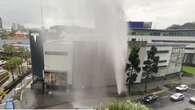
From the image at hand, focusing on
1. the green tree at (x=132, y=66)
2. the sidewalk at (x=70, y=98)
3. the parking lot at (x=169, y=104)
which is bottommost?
the parking lot at (x=169, y=104)

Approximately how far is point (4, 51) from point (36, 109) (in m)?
43.6

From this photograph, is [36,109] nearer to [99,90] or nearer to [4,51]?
[99,90]

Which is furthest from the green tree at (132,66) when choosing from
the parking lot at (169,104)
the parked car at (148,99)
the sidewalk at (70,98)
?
the parking lot at (169,104)

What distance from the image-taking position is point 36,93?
96.7ft

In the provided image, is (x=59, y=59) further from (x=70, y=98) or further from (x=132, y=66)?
(x=132, y=66)

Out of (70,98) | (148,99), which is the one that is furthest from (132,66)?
(70,98)

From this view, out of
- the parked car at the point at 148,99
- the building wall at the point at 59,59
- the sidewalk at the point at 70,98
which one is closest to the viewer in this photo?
the sidewalk at the point at 70,98

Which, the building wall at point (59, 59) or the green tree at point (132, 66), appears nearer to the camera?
the green tree at point (132, 66)

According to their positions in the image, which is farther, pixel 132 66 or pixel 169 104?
pixel 132 66

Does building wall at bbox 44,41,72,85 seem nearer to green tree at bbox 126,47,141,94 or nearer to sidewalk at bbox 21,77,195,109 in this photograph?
sidewalk at bbox 21,77,195,109

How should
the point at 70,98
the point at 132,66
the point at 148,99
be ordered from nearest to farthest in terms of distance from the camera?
the point at 148,99
the point at 70,98
the point at 132,66

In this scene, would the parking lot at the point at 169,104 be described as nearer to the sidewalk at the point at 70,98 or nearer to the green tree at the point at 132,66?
the sidewalk at the point at 70,98

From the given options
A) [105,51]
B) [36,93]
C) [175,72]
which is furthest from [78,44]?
[175,72]

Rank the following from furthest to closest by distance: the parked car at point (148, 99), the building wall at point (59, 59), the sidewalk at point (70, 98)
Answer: the building wall at point (59, 59) → the parked car at point (148, 99) → the sidewalk at point (70, 98)
